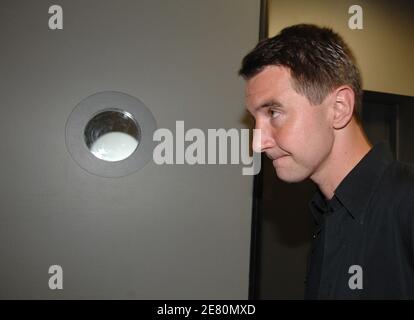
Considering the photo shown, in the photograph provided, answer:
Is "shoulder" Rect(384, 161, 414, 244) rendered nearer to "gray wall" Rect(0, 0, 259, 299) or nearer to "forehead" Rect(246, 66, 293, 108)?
"forehead" Rect(246, 66, 293, 108)

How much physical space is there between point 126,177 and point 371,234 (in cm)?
74

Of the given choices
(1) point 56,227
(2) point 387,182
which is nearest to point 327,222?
(2) point 387,182

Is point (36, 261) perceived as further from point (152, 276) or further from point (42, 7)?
point (42, 7)

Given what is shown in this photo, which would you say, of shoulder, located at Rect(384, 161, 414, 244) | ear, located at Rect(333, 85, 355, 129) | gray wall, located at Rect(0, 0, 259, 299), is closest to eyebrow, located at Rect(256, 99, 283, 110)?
ear, located at Rect(333, 85, 355, 129)

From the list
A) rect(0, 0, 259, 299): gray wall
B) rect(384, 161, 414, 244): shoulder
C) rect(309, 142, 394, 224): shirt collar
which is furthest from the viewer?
rect(0, 0, 259, 299): gray wall

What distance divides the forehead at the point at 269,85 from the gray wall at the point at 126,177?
0.41m

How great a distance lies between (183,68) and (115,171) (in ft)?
1.31

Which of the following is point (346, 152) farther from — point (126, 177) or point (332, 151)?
point (126, 177)

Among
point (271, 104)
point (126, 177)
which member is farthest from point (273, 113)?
point (126, 177)

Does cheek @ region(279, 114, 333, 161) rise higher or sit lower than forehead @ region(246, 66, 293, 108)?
lower

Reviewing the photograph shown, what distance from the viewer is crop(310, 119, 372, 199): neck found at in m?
0.79

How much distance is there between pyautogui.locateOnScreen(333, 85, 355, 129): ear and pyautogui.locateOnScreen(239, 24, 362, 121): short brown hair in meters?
0.02

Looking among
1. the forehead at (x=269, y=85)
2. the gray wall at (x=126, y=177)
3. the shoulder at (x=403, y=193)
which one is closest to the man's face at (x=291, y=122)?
the forehead at (x=269, y=85)

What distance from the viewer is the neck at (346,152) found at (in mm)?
794
